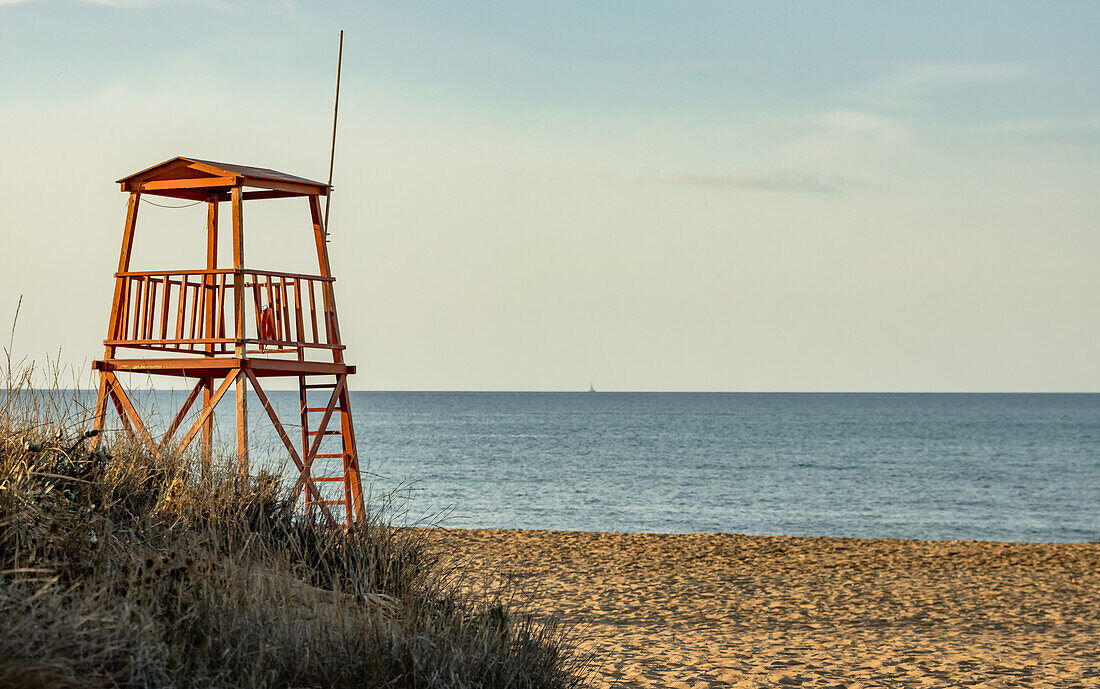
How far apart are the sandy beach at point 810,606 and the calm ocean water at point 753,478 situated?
2452 millimetres

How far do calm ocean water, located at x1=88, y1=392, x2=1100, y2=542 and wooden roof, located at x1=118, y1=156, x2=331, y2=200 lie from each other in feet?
9.17

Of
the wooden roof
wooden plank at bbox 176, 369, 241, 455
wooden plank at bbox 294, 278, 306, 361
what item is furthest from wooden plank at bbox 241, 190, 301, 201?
wooden plank at bbox 176, 369, 241, 455

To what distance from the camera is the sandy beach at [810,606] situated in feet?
29.3

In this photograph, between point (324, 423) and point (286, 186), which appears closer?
point (286, 186)

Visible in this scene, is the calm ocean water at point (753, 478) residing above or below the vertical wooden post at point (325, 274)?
below

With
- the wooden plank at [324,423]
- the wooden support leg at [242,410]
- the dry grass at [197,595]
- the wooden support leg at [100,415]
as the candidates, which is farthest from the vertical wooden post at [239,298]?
the dry grass at [197,595]

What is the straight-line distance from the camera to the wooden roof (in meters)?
12.0

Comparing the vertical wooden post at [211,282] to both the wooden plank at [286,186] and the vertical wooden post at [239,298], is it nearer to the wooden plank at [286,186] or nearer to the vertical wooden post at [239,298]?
the vertical wooden post at [239,298]

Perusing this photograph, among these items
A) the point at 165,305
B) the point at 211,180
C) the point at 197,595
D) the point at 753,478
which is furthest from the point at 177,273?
the point at 753,478

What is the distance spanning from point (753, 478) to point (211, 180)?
37.0 metres

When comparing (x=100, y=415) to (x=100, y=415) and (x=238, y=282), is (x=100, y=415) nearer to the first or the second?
(x=100, y=415)

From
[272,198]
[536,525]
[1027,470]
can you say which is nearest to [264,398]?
[272,198]

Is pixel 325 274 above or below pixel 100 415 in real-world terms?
above

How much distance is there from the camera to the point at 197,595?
17.7 feet
